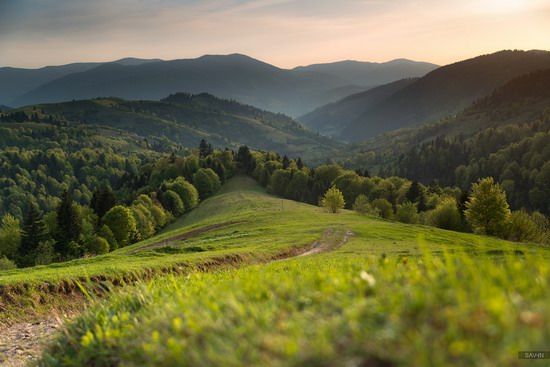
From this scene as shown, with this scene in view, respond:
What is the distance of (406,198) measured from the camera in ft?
410

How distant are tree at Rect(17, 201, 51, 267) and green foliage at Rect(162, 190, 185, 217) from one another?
49092mm

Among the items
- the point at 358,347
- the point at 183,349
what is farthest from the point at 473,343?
the point at 183,349

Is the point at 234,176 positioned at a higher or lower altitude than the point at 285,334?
lower

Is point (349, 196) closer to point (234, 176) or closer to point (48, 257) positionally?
point (234, 176)

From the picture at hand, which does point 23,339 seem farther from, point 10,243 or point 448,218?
point 10,243

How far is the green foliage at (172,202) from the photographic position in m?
130

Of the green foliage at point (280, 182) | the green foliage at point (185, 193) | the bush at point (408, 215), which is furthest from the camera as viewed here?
the green foliage at point (280, 182)

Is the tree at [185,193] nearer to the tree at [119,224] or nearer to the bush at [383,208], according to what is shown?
the tree at [119,224]

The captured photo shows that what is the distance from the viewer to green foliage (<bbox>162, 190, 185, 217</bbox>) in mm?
130250

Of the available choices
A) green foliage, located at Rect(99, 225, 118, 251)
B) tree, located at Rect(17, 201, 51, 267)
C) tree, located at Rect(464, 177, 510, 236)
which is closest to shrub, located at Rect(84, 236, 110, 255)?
green foliage, located at Rect(99, 225, 118, 251)

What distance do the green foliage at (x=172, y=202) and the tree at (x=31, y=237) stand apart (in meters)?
49.1

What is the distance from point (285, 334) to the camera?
13.8ft

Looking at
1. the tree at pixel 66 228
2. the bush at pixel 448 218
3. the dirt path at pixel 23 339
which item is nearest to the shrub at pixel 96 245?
the tree at pixel 66 228

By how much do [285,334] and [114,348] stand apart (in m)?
3.00
